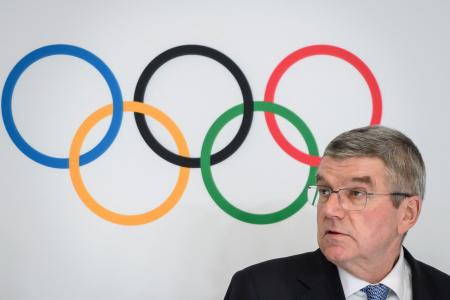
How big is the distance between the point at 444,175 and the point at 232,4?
1.16 metres

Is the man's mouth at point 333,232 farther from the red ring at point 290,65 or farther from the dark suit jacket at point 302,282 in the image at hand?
the red ring at point 290,65

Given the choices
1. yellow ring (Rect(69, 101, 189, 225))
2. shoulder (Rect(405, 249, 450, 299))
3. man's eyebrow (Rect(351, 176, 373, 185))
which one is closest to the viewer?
man's eyebrow (Rect(351, 176, 373, 185))

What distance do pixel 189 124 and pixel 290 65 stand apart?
0.49m

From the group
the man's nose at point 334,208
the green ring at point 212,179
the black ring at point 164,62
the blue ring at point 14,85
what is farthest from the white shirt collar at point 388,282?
the blue ring at point 14,85

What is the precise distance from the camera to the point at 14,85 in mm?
1905

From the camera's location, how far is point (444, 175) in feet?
6.33

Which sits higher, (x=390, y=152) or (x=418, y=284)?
(x=390, y=152)

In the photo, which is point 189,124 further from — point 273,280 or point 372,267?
point 372,267

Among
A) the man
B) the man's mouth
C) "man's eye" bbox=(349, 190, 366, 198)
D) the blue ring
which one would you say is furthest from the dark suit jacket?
the blue ring

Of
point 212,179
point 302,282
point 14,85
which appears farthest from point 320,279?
point 14,85

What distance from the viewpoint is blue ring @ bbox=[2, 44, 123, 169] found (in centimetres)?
188

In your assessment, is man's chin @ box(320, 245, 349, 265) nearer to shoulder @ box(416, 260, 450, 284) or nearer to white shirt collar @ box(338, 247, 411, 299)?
white shirt collar @ box(338, 247, 411, 299)

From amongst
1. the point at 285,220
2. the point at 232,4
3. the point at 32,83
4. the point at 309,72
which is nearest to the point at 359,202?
the point at 285,220

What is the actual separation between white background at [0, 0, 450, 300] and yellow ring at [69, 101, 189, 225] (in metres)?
0.03
